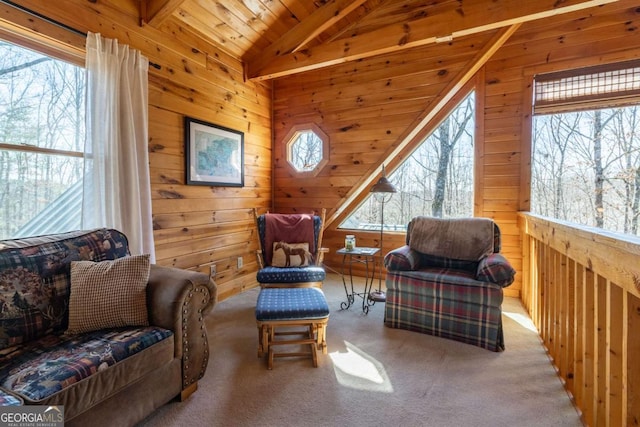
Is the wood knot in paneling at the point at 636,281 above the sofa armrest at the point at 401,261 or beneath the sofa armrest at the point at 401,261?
above

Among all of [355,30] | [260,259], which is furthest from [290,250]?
[355,30]

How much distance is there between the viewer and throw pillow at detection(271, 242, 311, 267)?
9.63ft

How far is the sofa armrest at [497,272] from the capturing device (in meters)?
2.13

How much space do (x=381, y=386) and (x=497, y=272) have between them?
1145 millimetres

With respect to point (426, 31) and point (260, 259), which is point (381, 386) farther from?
point (426, 31)

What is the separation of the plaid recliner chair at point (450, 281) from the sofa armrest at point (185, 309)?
1480 mm

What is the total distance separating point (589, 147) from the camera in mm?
2883

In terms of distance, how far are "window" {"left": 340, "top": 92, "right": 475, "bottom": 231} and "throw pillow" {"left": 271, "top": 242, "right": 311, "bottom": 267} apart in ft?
4.43

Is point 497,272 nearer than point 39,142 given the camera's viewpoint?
No

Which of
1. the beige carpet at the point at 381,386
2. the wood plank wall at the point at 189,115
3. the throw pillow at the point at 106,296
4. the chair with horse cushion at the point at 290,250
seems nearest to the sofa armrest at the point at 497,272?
the beige carpet at the point at 381,386

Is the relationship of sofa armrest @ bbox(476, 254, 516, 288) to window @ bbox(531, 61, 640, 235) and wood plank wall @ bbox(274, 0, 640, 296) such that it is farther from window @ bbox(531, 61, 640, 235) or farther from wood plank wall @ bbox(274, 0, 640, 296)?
window @ bbox(531, 61, 640, 235)

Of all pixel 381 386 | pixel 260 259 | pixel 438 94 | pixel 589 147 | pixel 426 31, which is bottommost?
pixel 381 386

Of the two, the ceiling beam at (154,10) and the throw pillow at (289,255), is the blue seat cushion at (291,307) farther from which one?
the ceiling beam at (154,10)

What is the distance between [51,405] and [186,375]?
629mm
